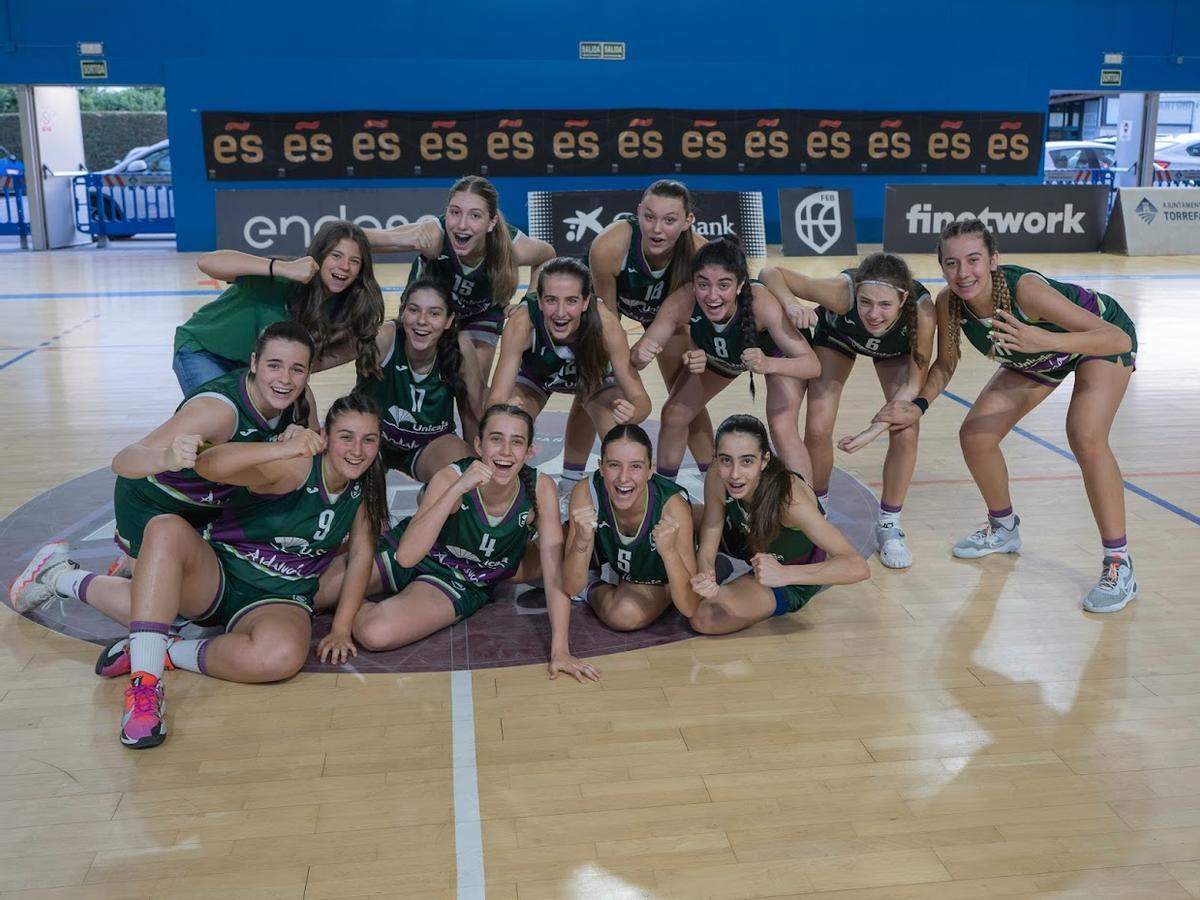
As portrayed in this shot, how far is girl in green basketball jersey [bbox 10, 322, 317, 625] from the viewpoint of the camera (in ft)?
11.5

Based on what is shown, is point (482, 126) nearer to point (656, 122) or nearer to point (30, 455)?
point (656, 122)

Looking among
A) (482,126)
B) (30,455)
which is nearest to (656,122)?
(482,126)

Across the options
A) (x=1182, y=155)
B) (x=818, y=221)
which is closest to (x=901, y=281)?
(x=818, y=221)

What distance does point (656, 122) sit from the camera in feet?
52.1

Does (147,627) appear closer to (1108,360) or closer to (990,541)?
(990,541)

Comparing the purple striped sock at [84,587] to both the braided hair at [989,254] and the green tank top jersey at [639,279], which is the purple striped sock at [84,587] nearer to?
the green tank top jersey at [639,279]

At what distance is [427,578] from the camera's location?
13.3 feet

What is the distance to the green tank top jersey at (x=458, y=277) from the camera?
5070 mm

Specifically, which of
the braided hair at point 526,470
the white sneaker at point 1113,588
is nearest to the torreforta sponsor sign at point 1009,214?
the white sneaker at point 1113,588

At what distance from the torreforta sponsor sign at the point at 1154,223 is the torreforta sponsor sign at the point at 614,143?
77.8 inches

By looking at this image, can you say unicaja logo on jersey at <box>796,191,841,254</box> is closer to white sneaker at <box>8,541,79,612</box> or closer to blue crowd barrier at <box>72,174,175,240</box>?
blue crowd barrier at <box>72,174,175,240</box>

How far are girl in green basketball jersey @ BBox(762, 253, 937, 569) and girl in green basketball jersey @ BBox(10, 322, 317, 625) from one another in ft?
6.58

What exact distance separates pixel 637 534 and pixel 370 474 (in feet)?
3.05

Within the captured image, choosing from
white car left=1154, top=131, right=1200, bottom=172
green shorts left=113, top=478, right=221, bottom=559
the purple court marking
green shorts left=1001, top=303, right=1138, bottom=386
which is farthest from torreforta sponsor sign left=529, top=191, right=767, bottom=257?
white car left=1154, top=131, right=1200, bottom=172
